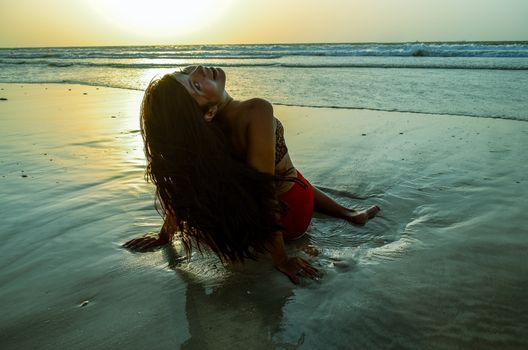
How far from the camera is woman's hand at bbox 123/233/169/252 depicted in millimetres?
2770

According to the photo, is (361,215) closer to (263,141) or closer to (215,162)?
(263,141)

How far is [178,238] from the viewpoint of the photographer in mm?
2914

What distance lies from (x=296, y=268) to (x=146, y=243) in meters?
1.02

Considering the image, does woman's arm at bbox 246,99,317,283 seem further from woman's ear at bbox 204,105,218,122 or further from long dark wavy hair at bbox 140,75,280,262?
woman's ear at bbox 204,105,218,122

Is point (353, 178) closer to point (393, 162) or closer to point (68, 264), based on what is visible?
point (393, 162)

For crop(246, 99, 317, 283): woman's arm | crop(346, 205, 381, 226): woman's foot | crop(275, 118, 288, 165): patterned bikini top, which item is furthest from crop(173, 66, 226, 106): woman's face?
crop(346, 205, 381, 226): woman's foot

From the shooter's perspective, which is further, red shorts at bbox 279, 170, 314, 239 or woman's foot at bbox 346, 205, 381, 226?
woman's foot at bbox 346, 205, 381, 226

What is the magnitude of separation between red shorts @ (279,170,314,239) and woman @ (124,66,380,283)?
23 cm

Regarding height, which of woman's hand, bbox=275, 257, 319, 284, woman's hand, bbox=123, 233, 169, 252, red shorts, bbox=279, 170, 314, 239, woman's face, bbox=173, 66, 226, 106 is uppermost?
woman's face, bbox=173, 66, 226, 106

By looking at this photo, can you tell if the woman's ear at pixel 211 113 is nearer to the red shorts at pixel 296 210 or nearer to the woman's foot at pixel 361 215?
the red shorts at pixel 296 210

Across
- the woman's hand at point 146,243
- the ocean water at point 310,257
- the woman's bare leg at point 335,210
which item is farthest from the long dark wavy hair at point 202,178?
the woman's bare leg at point 335,210

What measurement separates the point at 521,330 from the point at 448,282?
44 cm

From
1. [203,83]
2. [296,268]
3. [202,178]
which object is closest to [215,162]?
[202,178]

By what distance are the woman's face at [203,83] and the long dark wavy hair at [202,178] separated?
0.17 feet
